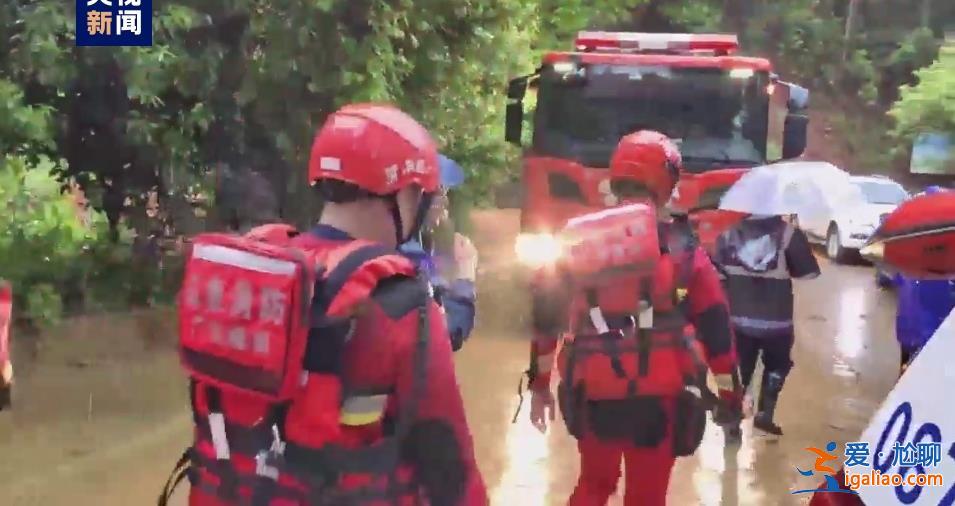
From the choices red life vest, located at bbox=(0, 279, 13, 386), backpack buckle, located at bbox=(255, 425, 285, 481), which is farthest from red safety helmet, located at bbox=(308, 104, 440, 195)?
red life vest, located at bbox=(0, 279, 13, 386)

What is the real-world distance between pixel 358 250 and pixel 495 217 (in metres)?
19.4

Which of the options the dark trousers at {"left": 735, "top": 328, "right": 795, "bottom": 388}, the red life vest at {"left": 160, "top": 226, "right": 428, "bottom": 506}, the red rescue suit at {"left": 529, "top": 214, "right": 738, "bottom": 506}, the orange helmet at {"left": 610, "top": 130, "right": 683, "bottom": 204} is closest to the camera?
the red life vest at {"left": 160, "top": 226, "right": 428, "bottom": 506}

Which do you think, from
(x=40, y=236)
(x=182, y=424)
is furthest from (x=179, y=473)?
(x=40, y=236)

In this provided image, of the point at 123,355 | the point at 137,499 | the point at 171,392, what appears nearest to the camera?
the point at 137,499

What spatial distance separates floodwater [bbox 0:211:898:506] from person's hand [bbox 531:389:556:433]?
1.54 metres

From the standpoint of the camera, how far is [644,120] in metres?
9.01

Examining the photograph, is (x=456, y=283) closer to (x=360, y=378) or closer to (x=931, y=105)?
(x=360, y=378)

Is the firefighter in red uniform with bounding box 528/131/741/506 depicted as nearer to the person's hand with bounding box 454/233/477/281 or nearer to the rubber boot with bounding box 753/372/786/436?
the person's hand with bounding box 454/233/477/281

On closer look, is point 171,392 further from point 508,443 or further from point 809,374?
point 809,374

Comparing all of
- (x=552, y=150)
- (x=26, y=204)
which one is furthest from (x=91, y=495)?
(x=552, y=150)

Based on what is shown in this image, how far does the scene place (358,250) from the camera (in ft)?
6.73

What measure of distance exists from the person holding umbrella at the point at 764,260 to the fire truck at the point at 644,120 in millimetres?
2782

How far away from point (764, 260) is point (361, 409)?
4022mm

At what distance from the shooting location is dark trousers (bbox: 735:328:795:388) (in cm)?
581
